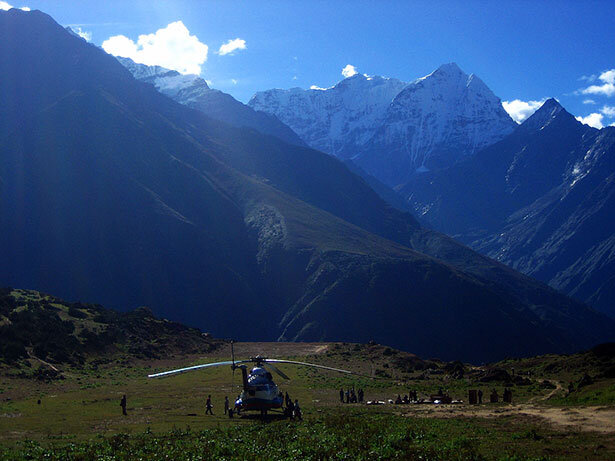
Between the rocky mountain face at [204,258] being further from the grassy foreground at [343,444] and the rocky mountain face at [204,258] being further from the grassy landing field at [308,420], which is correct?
the grassy foreground at [343,444]

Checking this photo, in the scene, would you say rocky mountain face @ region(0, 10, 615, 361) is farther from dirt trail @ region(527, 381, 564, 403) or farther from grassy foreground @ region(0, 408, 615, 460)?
grassy foreground @ region(0, 408, 615, 460)

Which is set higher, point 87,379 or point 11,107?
point 11,107

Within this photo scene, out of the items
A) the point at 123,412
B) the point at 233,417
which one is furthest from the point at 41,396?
the point at 233,417

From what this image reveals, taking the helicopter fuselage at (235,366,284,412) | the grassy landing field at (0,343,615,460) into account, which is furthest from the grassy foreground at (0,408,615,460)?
the helicopter fuselage at (235,366,284,412)

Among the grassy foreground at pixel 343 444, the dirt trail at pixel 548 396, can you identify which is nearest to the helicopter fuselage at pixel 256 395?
the grassy foreground at pixel 343 444

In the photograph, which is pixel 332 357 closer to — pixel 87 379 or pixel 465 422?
pixel 87 379

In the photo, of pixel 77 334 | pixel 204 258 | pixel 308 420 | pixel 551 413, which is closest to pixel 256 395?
pixel 308 420
